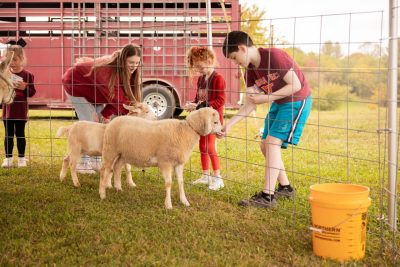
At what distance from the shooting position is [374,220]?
434 cm

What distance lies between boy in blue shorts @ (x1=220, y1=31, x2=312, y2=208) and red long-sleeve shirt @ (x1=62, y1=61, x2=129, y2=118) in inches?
68.5

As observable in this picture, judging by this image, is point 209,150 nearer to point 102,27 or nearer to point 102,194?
point 102,194

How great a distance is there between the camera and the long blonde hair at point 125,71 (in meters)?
5.64

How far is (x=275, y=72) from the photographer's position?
4629mm

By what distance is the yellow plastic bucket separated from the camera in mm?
3344

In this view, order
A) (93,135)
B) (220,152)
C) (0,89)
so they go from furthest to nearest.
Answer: (220,152) → (93,135) → (0,89)

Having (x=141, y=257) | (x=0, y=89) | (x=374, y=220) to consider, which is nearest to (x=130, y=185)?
(x=0, y=89)

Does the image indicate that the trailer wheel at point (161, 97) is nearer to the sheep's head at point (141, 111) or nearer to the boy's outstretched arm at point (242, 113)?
the sheep's head at point (141, 111)

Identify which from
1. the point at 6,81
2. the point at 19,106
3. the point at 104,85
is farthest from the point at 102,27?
the point at 6,81

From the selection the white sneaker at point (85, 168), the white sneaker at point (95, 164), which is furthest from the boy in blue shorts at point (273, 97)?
the white sneaker at point (95, 164)

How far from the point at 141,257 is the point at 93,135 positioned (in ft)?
7.69

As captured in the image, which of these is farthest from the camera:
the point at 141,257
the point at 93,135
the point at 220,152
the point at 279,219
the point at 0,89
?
the point at 220,152

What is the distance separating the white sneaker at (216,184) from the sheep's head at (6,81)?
2300 mm

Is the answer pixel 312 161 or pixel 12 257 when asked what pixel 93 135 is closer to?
pixel 12 257
